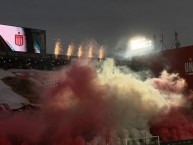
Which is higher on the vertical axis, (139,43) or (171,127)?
→ (139,43)

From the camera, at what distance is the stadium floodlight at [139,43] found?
68.0 m

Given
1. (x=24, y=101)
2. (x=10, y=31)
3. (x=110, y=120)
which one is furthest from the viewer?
(x=10, y=31)

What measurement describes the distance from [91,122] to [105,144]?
2.39 m

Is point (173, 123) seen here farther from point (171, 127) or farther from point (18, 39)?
point (18, 39)

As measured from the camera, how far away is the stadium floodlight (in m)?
68.0

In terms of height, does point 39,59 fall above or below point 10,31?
below

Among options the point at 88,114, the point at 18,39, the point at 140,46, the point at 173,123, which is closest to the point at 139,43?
the point at 140,46

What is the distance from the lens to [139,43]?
226 ft

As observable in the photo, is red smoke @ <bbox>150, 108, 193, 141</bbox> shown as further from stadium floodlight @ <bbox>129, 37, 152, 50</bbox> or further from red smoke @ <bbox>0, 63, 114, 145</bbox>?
stadium floodlight @ <bbox>129, 37, 152, 50</bbox>

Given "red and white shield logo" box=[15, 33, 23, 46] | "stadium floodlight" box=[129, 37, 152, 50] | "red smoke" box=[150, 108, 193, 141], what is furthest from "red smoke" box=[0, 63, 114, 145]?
"stadium floodlight" box=[129, 37, 152, 50]

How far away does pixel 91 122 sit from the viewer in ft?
110

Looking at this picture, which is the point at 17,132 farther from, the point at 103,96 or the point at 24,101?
the point at 24,101

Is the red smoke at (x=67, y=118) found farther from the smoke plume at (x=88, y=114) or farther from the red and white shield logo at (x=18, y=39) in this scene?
the red and white shield logo at (x=18, y=39)

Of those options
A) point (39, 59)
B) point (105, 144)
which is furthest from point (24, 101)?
point (105, 144)
